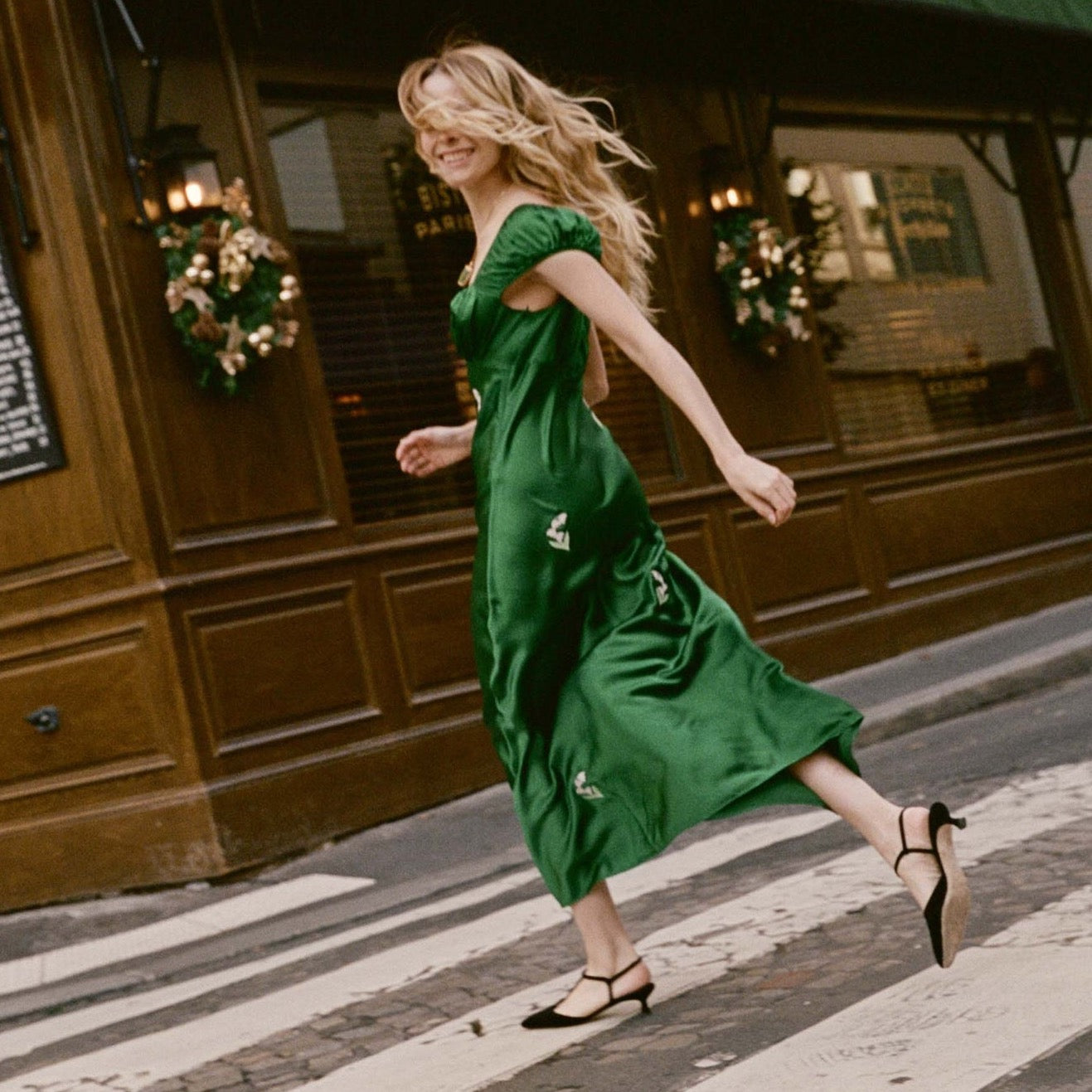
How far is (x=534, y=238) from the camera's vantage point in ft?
12.1

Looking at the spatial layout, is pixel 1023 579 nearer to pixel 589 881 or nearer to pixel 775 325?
pixel 775 325

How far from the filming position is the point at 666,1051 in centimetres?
343


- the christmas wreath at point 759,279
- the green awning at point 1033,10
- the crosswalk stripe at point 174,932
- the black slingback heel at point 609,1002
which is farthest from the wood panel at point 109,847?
the green awning at point 1033,10

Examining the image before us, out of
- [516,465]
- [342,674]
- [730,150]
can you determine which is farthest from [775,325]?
[516,465]

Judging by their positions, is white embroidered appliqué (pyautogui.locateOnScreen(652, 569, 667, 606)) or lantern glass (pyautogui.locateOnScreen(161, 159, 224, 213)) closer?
white embroidered appliqué (pyautogui.locateOnScreen(652, 569, 667, 606))

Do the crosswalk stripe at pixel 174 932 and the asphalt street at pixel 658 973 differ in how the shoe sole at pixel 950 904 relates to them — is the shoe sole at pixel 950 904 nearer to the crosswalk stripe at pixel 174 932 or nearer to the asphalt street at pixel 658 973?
the asphalt street at pixel 658 973

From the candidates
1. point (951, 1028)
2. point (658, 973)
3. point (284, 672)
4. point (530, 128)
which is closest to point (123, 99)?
Answer: point (284, 672)

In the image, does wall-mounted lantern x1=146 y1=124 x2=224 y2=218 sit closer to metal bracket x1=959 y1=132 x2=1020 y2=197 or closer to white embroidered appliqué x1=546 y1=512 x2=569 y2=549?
white embroidered appliqué x1=546 y1=512 x2=569 y2=549

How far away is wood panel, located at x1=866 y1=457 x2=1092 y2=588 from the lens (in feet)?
35.8

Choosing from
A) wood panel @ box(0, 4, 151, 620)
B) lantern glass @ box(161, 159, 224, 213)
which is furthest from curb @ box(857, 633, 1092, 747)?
lantern glass @ box(161, 159, 224, 213)

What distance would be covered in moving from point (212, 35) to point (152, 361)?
162 centimetres

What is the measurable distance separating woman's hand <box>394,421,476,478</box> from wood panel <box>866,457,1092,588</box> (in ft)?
22.7

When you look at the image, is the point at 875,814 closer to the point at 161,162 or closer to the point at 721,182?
the point at 161,162

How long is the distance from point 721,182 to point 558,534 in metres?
6.82
